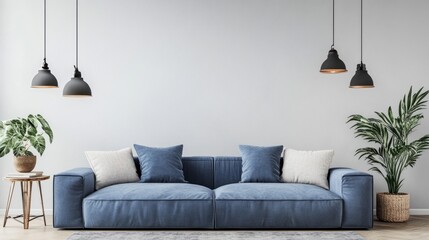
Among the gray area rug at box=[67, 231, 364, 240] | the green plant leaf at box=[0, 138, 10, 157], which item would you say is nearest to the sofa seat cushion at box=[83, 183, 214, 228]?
the gray area rug at box=[67, 231, 364, 240]

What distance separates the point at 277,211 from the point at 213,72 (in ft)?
7.17

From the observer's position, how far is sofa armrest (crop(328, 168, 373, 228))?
5.66 m

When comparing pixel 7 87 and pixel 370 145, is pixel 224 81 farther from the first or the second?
pixel 7 87

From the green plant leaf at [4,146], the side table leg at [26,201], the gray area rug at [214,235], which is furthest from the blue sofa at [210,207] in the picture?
the green plant leaf at [4,146]

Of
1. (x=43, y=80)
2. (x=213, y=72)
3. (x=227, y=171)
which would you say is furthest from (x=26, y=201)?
(x=213, y=72)

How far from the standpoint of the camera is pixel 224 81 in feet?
22.8

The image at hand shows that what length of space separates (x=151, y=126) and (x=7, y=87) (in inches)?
75.3

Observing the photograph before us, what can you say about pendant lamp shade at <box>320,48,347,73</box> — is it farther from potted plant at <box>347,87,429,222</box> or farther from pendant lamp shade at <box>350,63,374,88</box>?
potted plant at <box>347,87,429,222</box>

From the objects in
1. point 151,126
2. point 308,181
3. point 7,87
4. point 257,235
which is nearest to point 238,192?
point 257,235

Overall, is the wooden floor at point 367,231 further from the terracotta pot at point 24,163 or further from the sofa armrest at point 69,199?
the terracotta pot at point 24,163

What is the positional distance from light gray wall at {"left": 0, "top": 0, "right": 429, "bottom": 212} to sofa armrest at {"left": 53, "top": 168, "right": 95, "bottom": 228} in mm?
1313

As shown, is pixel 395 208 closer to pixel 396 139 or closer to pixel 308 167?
pixel 396 139

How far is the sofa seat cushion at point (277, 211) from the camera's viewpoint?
220 inches

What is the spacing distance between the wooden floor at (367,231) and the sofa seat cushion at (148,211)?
1.21 feet
